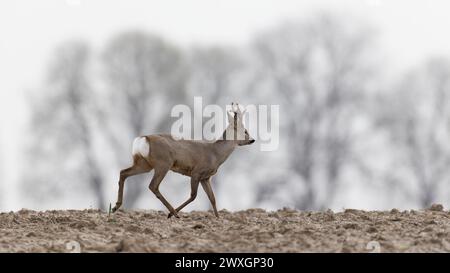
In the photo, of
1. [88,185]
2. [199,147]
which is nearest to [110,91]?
[88,185]

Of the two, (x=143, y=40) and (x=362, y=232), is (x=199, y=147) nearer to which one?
(x=362, y=232)

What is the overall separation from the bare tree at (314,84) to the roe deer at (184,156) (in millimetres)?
19047

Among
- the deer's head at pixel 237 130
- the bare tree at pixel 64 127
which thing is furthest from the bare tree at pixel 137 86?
the deer's head at pixel 237 130

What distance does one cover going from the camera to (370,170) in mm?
36344

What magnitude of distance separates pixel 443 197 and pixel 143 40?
12549mm

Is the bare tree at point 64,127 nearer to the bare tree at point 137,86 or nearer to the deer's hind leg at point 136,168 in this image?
the bare tree at point 137,86

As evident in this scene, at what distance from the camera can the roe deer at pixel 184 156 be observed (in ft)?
52.7

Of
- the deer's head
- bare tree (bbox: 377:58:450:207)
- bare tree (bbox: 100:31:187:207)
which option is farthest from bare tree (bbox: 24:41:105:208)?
the deer's head

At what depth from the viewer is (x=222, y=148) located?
677 inches

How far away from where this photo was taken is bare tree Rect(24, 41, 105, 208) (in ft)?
117

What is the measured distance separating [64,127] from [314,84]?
9.42m

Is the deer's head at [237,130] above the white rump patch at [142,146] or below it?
above

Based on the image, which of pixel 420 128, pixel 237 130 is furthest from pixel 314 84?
pixel 237 130

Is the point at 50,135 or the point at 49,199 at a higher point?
the point at 50,135
